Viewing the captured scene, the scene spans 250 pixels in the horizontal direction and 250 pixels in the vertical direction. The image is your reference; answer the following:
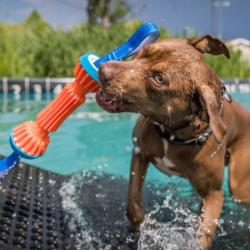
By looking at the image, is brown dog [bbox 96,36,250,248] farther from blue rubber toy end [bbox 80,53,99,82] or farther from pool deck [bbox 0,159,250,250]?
pool deck [bbox 0,159,250,250]

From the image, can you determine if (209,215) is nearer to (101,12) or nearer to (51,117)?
(51,117)

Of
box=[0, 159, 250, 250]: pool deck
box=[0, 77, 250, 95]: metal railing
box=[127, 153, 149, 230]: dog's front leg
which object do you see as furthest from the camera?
box=[0, 77, 250, 95]: metal railing

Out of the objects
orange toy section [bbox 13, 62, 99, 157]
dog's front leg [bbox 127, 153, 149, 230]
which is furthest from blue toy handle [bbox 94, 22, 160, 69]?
dog's front leg [bbox 127, 153, 149, 230]

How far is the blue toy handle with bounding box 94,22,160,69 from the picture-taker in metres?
3.04

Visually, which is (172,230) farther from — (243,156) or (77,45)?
(77,45)

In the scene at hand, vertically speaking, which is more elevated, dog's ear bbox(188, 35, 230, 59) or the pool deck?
dog's ear bbox(188, 35, 230, 59)

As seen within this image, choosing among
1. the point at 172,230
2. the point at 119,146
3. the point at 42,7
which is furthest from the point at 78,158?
the point at 42,7

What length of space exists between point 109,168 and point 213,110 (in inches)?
115

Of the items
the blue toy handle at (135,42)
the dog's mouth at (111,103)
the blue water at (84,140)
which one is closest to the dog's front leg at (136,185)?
the dog's mouth at (111,103)

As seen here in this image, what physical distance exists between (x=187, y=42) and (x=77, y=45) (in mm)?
8618

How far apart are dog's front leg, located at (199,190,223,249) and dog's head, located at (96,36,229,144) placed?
2.04 feet

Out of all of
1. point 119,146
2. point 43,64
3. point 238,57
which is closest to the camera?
point 119,146

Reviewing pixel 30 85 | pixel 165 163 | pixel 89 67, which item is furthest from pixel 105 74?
pixel 30 85

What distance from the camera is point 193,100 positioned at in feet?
10.0
